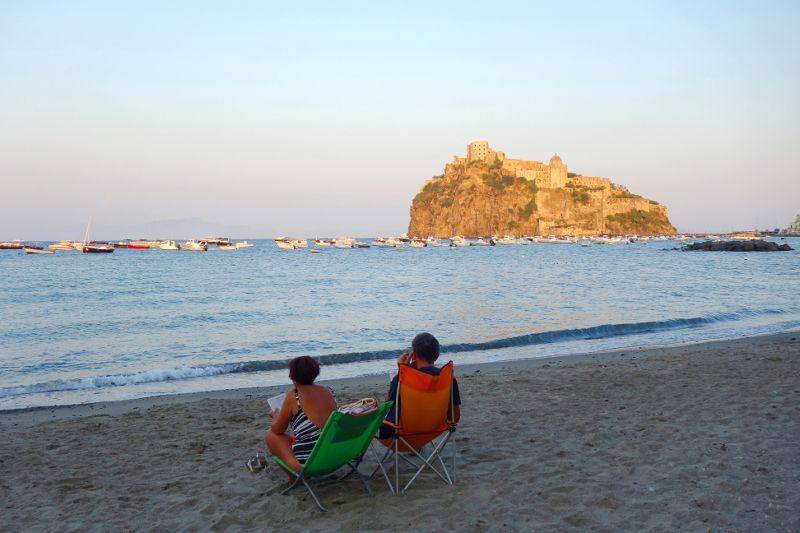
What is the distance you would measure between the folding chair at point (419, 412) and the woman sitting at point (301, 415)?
59cm

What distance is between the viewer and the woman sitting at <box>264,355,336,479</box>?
4.90 metres

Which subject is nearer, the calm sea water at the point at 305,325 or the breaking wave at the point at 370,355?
the breaking wave at the point at 370,355

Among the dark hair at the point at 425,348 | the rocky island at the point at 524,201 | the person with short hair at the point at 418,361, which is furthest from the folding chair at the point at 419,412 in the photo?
the rocky island at the point at 524,201

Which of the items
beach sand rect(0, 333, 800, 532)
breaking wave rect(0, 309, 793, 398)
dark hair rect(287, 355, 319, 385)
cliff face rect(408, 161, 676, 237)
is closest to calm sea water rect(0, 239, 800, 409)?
breaking wave rect(0, 309, 793, 398)

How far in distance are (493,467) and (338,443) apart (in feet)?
5.34

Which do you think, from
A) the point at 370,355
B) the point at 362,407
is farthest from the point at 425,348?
the point at 370,355

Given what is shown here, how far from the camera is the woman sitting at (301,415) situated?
490 cm

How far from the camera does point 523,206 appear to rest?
170 metres

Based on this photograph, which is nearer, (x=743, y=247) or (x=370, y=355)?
(x=370, y=355)

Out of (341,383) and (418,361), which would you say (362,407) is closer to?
(418,361)

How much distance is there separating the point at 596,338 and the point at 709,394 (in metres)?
8.43

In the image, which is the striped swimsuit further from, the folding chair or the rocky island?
the rocky island

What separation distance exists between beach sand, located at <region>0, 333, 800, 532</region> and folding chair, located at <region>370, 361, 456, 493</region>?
27 cm

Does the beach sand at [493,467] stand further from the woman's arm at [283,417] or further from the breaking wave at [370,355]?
the breaking wave at [370,355]
